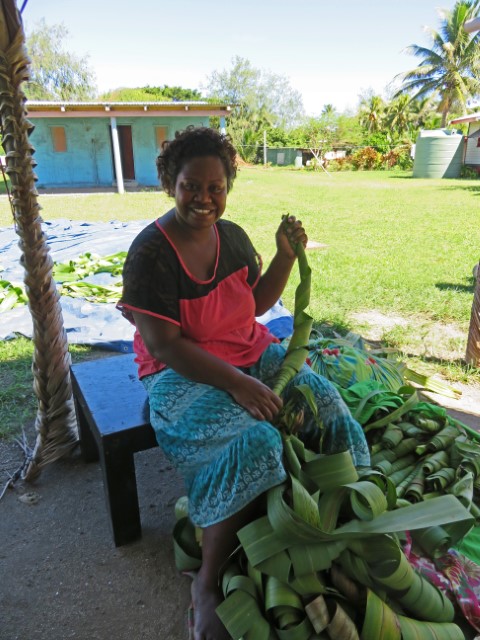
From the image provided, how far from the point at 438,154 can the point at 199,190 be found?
2194 centimetres

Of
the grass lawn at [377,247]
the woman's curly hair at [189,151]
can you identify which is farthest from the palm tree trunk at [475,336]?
the woman's curly hair at [189,151]

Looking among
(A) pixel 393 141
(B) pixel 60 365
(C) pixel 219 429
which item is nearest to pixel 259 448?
(C) pixel 219 429

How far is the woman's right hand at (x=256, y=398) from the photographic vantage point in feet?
5.59

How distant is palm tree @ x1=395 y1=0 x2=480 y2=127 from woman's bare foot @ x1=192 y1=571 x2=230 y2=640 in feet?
113

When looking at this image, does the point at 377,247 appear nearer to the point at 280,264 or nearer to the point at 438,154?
the point at 280,264

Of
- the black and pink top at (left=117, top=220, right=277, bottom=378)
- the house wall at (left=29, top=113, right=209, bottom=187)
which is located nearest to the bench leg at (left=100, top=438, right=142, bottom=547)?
the black and pink top at (left=117, top=220, right=277, bottom=378)

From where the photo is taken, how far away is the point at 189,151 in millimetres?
1880

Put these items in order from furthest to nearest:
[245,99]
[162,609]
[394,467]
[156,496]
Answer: [245,99], [156,496], [394,467], [162,609]

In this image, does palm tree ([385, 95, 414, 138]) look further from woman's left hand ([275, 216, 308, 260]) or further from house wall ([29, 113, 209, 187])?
woman's left hand ([275, 216, 308, 260])

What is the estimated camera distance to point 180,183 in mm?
1876

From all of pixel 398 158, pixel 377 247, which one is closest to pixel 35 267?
pixel 377 247

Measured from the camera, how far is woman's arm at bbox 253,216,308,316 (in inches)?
78.3

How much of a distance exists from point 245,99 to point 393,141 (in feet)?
69.7

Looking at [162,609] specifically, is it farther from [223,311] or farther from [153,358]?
[223,311]
